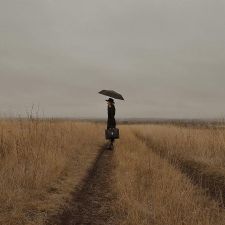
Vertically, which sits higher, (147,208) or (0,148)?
(0,148)

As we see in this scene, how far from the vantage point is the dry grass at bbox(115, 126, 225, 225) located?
20.2ft

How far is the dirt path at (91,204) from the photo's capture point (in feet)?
21.3

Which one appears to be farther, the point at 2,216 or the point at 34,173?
the point at 34,173

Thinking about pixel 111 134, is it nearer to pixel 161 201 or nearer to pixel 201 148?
pixel 201 148

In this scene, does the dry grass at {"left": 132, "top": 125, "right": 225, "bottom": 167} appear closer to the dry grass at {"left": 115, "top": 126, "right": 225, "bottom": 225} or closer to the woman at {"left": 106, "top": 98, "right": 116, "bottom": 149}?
the woman at {"left": 106, "top": 98, "right": 116, "bottom": 149}

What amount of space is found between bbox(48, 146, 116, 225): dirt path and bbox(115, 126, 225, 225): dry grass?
270 mm

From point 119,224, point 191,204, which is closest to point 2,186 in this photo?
point 119,224

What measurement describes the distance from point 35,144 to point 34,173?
3312 mm

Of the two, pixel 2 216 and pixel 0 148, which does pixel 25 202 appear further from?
pixel 0 148

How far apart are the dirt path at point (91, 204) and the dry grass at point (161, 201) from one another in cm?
27

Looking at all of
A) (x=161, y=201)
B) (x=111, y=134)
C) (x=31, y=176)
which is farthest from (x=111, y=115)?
(x=161, y=201)

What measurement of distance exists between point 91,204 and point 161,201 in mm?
1335

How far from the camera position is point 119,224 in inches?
243

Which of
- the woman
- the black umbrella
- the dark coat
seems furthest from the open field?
the black umbrella
